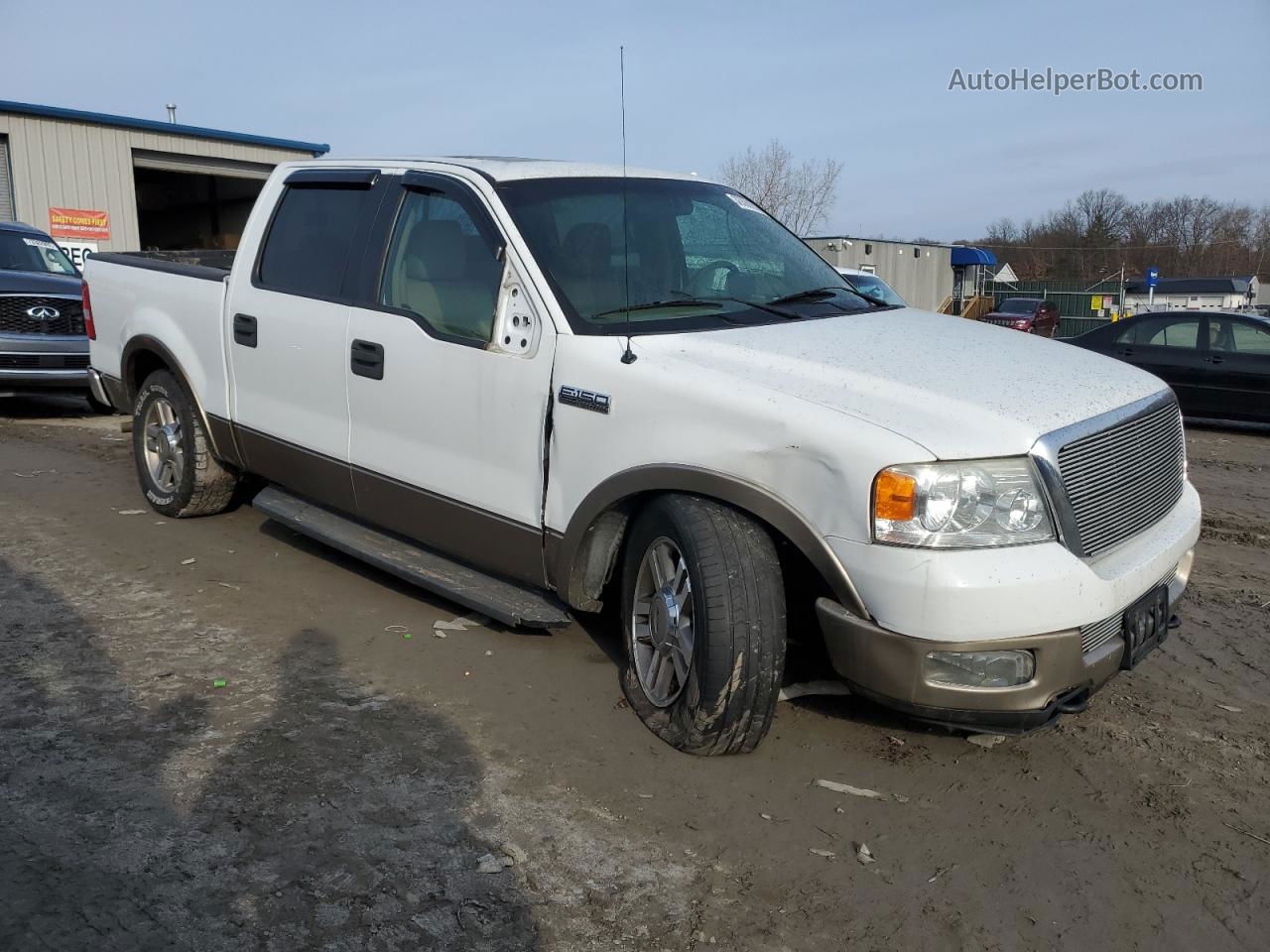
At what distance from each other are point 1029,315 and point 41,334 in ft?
89.7

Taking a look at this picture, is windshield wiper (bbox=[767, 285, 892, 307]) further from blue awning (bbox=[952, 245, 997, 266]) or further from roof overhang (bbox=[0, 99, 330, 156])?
blue awning (bbox=[952, 245, 997, 266])

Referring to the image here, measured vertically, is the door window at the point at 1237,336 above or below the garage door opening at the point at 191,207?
below

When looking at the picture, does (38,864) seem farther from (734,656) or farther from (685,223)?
(685,223)

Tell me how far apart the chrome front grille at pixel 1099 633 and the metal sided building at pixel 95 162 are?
65.2 ft

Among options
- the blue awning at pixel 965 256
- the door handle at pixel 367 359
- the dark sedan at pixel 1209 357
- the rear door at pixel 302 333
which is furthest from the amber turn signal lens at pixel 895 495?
the blue awning at pixel 965 256

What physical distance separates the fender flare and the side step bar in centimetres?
Answer: 37

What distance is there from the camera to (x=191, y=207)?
29391 millimetres

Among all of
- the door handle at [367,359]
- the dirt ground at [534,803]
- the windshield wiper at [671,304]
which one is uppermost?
the windshield wiper at [671,304]

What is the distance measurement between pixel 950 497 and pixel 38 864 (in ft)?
8.70

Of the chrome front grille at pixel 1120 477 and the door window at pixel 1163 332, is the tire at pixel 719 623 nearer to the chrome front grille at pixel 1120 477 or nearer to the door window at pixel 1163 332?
the chrome front grille at pixel 1120 477

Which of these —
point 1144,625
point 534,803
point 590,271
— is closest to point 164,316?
point 590,271

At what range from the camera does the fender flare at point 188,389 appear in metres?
5.79

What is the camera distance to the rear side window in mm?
5004

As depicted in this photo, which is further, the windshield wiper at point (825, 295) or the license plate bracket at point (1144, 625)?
the windshield wiper at point (825, 295)
